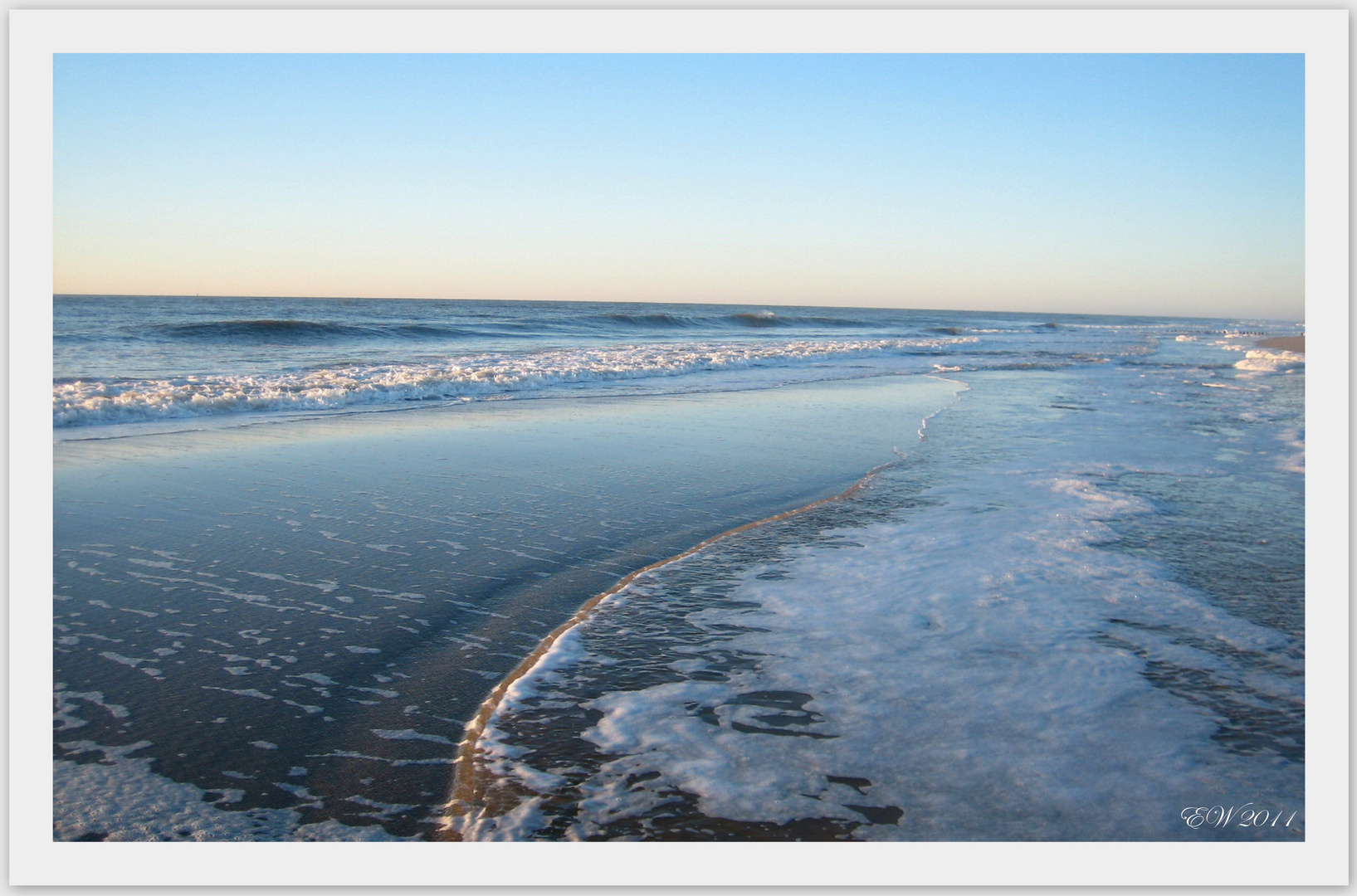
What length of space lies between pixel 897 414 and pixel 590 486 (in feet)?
17.1

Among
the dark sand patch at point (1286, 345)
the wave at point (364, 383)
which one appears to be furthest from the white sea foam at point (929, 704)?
the dark sand patch at point (1286, 345)

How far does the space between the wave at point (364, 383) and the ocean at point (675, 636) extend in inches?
45.6

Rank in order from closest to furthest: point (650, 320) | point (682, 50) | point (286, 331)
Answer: point (682, 50)
point (286, 331)
point (650, 320)

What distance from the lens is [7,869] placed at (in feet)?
7.06

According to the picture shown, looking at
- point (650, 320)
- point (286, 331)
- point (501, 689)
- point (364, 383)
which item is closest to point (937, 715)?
point (501, 689)

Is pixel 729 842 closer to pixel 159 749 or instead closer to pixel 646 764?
pixel 646 764

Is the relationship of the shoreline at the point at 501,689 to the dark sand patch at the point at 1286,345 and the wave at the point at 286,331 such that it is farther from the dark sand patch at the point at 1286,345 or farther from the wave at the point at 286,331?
the dark sand patch at the point at 1286,345

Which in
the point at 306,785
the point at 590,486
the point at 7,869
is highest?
the point at 590,486

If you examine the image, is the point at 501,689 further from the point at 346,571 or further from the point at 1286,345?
the point at 1286,345

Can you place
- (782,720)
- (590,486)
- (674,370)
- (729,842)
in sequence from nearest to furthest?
(729,842)
(782,720)
(590,486)
(674,370)

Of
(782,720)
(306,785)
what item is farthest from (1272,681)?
(306,785)

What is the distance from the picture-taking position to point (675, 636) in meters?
3.20
